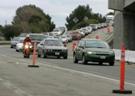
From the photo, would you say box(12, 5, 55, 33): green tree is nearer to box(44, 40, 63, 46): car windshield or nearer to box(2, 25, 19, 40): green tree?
box(2, 25, 19, 40): green tree

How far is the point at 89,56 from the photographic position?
30906 millimetres

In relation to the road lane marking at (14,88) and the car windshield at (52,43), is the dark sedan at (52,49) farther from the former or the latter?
the road lane marking at (14,88)

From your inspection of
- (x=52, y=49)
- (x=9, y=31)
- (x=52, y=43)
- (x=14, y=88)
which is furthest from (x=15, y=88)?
(x=9, y=31)

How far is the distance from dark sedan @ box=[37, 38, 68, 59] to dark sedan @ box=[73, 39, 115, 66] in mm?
6959

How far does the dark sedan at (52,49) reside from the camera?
1556 inches

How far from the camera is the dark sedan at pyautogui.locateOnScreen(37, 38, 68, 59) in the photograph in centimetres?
3953

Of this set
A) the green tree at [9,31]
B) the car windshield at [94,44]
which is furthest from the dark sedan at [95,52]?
the green tree at [9,31]

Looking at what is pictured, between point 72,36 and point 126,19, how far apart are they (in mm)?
30794

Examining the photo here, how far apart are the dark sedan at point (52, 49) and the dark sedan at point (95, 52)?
6.96 metres

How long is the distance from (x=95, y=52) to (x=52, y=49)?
892 centimetres

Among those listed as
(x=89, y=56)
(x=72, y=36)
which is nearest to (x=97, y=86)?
(x=89, y=56)

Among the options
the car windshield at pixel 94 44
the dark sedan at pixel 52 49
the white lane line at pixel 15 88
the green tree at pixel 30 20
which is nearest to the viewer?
the white lane line at pixel 15 88

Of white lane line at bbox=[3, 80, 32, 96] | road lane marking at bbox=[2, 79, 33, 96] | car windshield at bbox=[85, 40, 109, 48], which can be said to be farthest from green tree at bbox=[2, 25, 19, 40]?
white lane line at bbox=[3, 80, 32, 96]

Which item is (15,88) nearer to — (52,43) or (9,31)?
(52,43)
